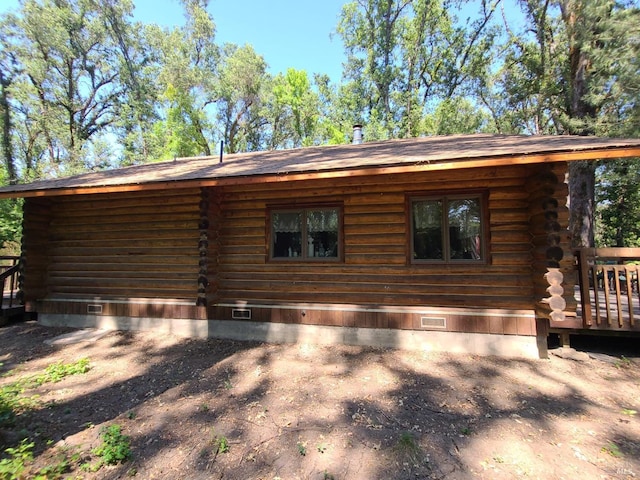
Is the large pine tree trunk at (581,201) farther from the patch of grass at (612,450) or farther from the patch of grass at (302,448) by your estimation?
the patch of grass at (302,448)

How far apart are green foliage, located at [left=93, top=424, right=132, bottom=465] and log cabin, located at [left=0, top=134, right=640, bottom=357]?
3120 mm

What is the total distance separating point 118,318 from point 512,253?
8.23 m

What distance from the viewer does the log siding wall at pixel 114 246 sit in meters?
7.21

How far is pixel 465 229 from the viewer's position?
6.00m

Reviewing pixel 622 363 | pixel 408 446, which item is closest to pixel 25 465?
pixel 408 446

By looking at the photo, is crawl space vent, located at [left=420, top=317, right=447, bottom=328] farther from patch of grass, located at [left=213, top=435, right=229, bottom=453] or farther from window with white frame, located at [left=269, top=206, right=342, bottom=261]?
patch of grass, located at [left=213, top=435, right=229, bottom=453]

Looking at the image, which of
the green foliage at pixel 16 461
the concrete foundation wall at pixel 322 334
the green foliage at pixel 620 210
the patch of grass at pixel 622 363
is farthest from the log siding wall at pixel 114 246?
the green foliage at pixel 620 210

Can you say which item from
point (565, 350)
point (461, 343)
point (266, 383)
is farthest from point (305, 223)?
point (565, 350)

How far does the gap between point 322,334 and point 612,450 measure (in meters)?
4.22

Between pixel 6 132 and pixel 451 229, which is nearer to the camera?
pixel 451 229

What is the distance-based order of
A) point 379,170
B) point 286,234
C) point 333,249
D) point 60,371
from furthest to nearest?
point 286,234, point 333,249, point 60,371, point 379,170

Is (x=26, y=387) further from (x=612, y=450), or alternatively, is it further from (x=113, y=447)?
(x=612, y=450)

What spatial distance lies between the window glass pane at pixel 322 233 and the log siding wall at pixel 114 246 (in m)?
2.41

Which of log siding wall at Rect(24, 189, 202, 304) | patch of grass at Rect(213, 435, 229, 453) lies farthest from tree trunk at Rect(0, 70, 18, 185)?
patch of grass at Rect(213, 435, 229, 453)
